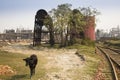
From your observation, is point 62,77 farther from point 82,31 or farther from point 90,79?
point 82,31

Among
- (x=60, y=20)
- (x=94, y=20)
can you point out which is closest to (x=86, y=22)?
(x=94, y=20)

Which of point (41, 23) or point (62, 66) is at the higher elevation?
point (41, 23)

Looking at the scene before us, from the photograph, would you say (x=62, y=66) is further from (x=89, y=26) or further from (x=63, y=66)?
(x=89, y=26)

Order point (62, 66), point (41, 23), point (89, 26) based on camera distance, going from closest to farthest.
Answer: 1. point (62, 66)
2. point (41, 23)
3. point (89, 26)

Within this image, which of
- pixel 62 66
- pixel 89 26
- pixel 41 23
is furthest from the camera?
pixel 89 26

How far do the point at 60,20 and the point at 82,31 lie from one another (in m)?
7.74

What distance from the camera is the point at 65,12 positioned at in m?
76.5

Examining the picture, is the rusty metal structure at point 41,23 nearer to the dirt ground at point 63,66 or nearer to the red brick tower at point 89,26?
the red brick tower at point 89,26

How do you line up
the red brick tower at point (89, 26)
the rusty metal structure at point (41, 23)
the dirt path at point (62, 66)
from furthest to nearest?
the red brick tower at point (89, 26) < the rusty metal structure at point (41, 23) < the dirt path at point (62, 66)

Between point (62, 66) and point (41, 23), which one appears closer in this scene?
point (62, 66)

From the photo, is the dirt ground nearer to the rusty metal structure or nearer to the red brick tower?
the rusty metal structure

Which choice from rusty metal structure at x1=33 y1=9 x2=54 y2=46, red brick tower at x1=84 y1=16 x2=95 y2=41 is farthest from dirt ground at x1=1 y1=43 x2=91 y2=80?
red brick tower at x1=84 y1=16 x2=95 y2=41

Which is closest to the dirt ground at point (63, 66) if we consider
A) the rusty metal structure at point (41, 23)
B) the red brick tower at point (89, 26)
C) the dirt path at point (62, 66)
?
the dirt path at point (62, 66)

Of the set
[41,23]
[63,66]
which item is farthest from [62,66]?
[41,23]
